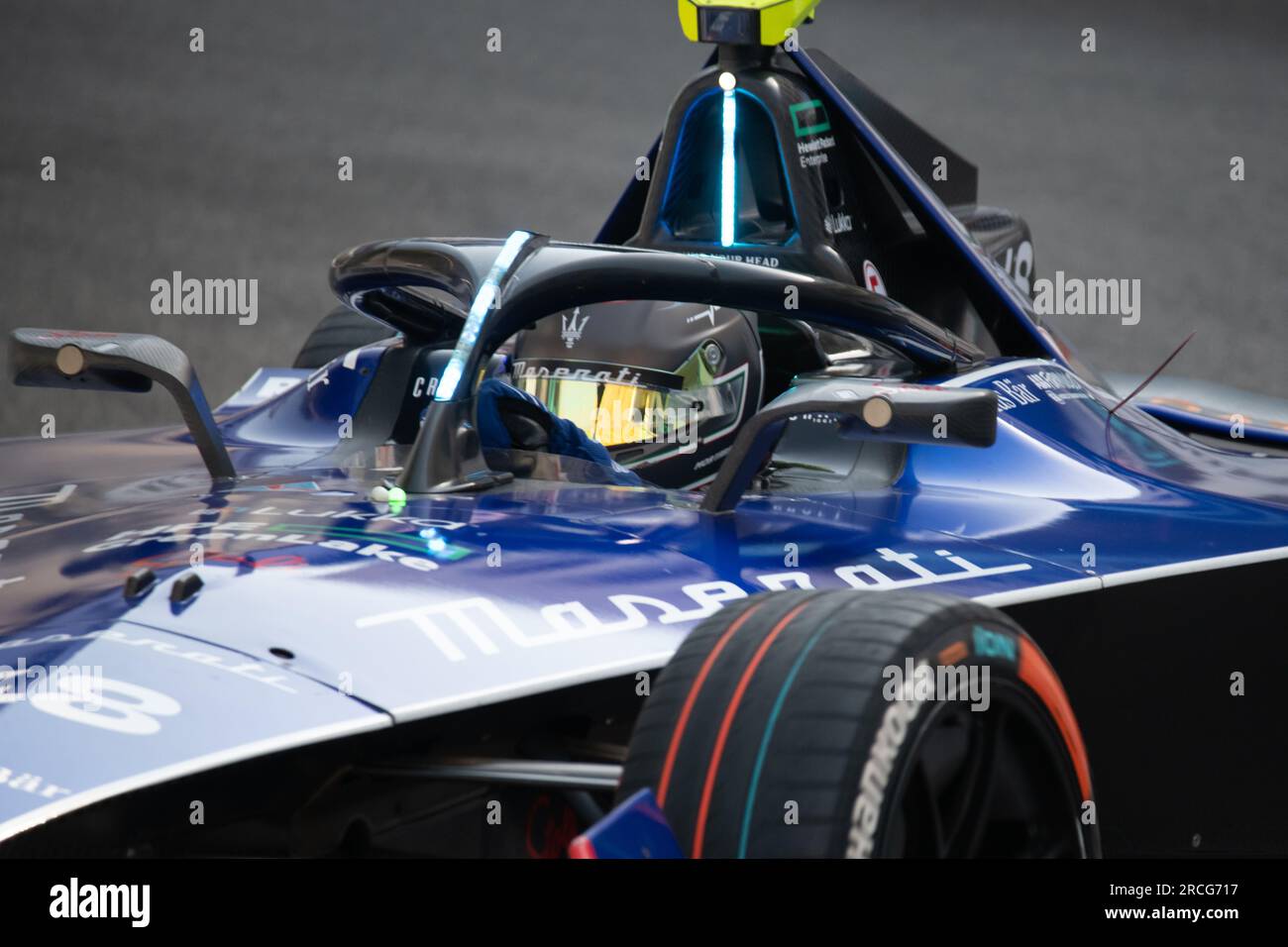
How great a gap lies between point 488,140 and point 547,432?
7.30 metres

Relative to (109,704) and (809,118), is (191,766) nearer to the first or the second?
(109,704)

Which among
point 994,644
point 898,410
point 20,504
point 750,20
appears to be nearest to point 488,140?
point 750,20

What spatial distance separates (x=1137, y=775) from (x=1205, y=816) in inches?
6.8

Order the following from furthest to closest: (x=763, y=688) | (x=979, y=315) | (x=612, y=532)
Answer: (x=979, y=315), (x=612, y=532), (x=763, y=688)

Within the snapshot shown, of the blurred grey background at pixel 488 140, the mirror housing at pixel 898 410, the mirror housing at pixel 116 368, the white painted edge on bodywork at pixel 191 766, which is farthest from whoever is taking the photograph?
the blurred grey background at pixel 488 140

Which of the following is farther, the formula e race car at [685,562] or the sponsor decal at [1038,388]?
the sponsor decal at [1038,388]

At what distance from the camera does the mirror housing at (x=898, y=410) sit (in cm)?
208

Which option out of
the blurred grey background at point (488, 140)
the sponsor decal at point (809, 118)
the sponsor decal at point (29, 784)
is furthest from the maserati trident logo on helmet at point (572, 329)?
the blurred grey background at point (488, 140)

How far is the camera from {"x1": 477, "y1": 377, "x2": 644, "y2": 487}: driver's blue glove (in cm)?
248

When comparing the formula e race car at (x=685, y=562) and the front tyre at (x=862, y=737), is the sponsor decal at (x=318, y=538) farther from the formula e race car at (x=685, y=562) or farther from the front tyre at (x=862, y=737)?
the front tyre at (x=862, y=737)

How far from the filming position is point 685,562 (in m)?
2.00
